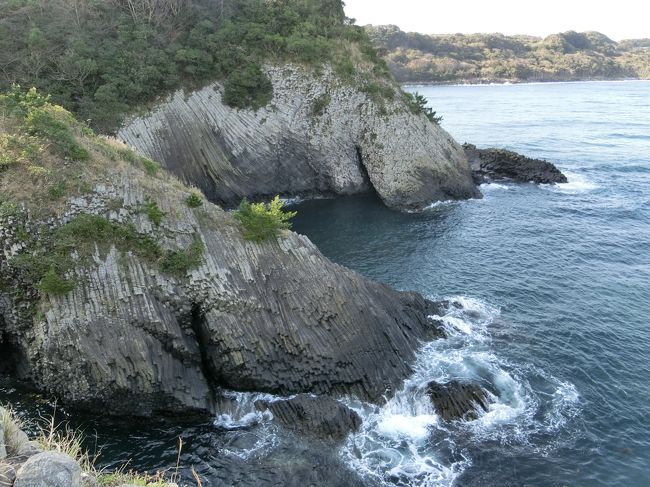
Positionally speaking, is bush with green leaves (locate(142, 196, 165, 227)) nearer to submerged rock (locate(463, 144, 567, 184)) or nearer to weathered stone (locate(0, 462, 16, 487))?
weathered stone (locate(0, 462, 16, 487))

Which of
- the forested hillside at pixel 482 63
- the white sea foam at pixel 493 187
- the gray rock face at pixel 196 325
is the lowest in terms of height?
the gray rock face at pixel 196 325

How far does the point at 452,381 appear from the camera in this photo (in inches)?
983

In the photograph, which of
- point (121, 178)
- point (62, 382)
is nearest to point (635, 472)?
point (62, 382)

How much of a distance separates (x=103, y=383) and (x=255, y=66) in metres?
36.7

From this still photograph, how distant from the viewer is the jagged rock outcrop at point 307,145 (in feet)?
→ 155

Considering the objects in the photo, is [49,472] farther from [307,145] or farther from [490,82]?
[490,82]

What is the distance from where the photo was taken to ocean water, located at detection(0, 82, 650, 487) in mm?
20719

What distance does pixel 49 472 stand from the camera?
765 centimetres

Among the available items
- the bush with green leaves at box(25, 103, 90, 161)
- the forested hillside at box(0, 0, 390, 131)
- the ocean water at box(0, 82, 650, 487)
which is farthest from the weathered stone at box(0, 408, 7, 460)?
the forested hillside at box(0, 0, 390, 131)

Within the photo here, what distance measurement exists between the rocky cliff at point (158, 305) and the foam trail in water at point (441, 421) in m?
1.43

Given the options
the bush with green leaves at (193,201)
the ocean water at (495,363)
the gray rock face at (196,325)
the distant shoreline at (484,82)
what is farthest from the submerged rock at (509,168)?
the distant shoreline at (484,82)

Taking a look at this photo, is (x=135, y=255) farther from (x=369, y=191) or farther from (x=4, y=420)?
(x=369, y=191)

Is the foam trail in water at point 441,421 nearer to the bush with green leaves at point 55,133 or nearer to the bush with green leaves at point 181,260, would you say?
the bush with green leaves at point 181,260

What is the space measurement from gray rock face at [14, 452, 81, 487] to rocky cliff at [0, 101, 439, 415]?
1505cm
